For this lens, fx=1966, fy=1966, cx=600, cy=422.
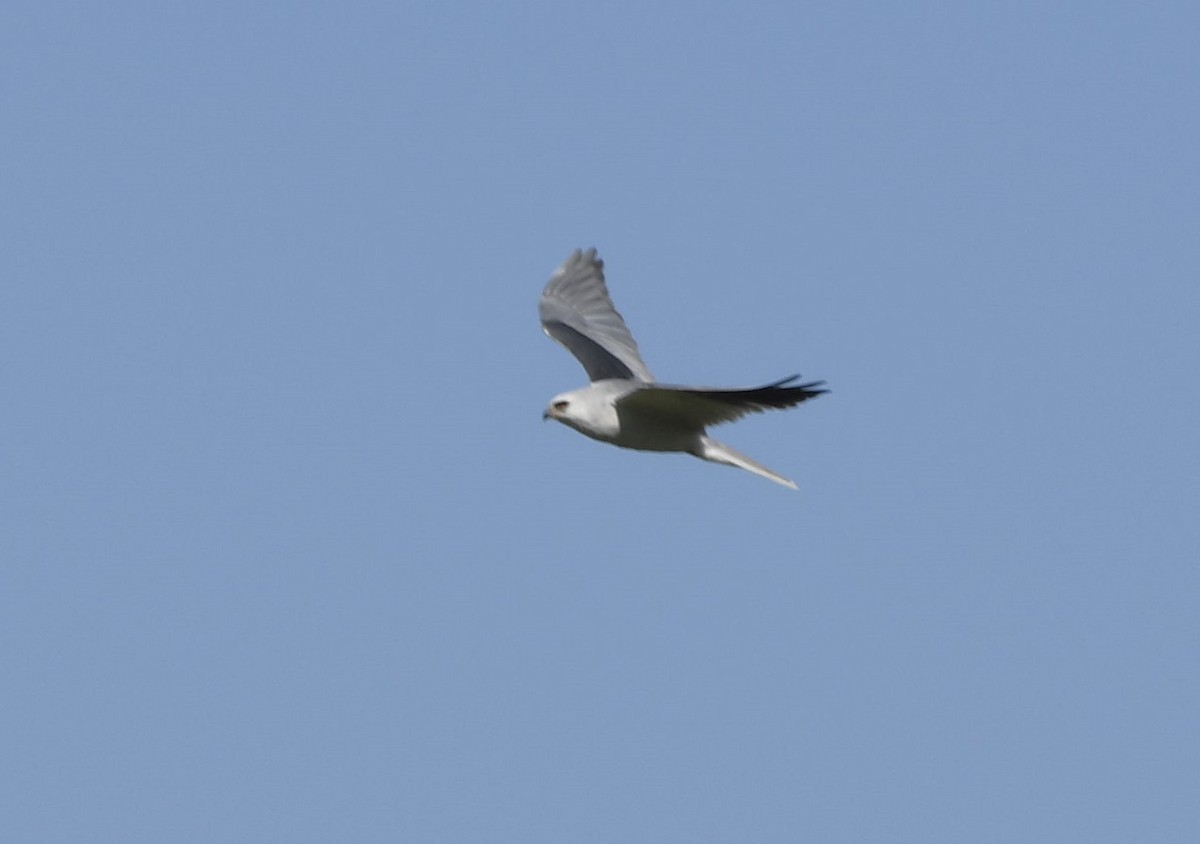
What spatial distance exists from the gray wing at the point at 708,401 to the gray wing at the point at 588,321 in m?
2.52

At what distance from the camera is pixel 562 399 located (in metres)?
12.8

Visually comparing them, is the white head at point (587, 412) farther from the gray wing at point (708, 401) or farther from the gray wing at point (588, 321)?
the gray wing at point (588, 321)

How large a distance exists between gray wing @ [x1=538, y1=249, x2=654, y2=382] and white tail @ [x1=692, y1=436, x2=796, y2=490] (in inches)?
Result: 80.8

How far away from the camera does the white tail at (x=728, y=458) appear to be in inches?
517

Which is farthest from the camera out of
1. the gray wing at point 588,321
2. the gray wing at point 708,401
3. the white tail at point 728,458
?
the gray wing at point 588,321

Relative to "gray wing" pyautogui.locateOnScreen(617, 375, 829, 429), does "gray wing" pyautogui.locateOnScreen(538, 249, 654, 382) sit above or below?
above

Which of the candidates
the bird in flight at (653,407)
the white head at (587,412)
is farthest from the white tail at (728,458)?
the white head at (587,412)

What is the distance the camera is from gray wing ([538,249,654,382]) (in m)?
15.6

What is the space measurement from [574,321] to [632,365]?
3.49 ft

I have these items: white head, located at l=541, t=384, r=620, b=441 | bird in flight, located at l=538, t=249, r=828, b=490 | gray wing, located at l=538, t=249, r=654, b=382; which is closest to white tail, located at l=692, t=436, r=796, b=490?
bird in flight, located at l=538, t=249, r=828, b=490

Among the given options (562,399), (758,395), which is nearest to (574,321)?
(562,399)

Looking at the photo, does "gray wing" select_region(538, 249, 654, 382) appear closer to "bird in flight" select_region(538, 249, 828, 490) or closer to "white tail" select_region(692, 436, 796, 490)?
"bird in flight" select_region(538, 249, 828, 490)

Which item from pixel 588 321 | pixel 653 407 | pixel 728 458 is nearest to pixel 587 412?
pixel 653 407

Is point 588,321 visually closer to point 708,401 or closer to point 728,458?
point 728,458
